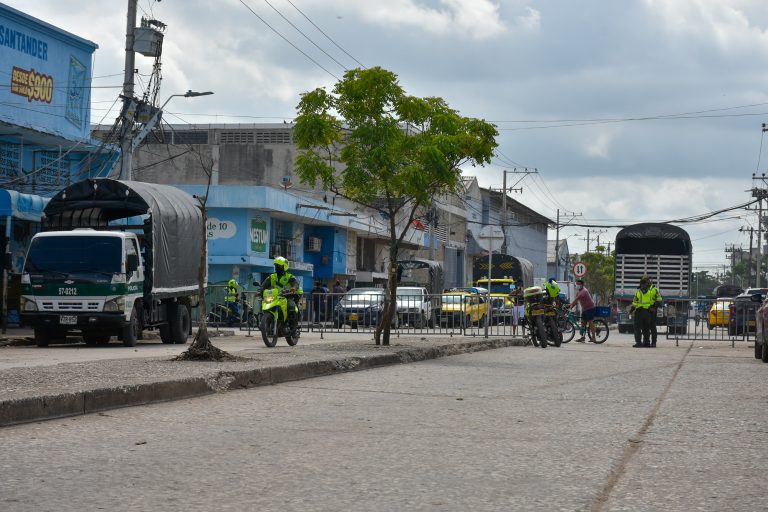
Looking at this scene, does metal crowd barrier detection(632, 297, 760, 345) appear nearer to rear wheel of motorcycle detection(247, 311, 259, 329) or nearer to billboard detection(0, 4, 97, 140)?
rear wheel of motorcycle detection(247, 311, 259, 329)

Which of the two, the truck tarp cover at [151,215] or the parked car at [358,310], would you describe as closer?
the truck tarp cover at [151,215]

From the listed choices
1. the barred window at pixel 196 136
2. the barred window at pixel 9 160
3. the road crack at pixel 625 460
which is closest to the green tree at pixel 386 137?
the road crack at pixel 625 460

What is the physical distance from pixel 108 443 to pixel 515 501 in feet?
10.1

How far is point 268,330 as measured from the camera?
19.9 meters

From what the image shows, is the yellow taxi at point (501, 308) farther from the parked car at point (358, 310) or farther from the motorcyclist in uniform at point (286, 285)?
the motorcyclist in uniform at point (286, 285)

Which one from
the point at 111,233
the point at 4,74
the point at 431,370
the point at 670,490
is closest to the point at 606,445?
the point at 670,490

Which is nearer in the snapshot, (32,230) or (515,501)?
(515,501)

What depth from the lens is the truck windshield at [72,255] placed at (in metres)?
20.8

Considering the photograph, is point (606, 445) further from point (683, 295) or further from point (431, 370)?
point (683, 295)

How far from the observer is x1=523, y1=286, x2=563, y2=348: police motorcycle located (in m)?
25.4

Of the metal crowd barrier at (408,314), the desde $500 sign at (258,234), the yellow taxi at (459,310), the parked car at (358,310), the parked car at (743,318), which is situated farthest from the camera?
the desde $500 sign at (258,234)

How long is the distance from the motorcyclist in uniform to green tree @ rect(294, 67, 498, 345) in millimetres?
1719

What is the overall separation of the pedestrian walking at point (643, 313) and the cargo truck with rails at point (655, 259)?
11694 mm

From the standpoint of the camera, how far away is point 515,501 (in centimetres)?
548
